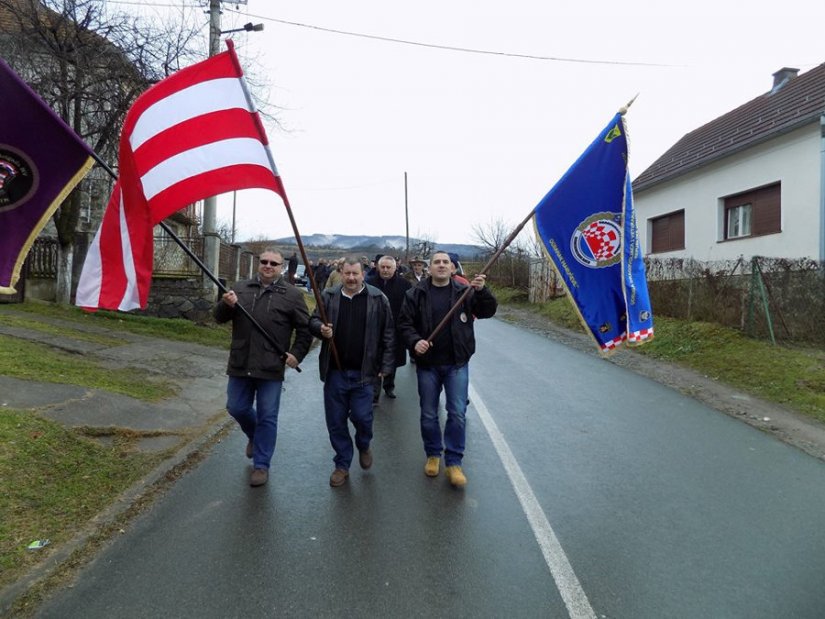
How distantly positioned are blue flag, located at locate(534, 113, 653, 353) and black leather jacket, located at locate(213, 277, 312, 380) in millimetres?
2197

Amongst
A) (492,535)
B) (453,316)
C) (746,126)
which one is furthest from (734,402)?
(746,126)

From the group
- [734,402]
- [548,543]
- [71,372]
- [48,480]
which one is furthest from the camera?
[734,402]

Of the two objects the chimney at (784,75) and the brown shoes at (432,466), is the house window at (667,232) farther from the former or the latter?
the brown shoes at (432,466)

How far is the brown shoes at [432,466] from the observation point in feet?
16.1

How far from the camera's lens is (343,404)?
4.77m

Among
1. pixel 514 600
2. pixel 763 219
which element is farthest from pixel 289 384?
pixel 763 219

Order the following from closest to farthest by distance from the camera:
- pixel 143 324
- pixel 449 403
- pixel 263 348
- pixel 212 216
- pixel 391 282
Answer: pixel 263 348 → pixel 449 403 → pixel 391 282 → pixel 143 324 → pixel 212 216

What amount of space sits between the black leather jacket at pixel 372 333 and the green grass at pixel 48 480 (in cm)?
184

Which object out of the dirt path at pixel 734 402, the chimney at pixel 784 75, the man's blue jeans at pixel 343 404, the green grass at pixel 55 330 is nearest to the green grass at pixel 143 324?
the green grass at pixel 55 330

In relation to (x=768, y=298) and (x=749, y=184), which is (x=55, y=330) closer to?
(x=768, y=298)

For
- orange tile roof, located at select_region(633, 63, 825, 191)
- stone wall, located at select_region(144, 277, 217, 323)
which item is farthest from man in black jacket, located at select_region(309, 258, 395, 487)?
orange tile roof, located at select_region(633, 63, 825, 191)

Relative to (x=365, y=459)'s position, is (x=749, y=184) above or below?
above

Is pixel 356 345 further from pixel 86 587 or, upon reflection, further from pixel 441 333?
pixel 86 587

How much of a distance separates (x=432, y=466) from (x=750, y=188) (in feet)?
52.2
